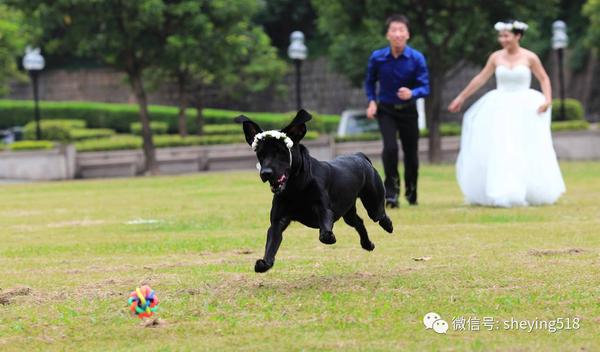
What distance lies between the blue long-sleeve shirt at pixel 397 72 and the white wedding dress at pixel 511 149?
1221 millimetres

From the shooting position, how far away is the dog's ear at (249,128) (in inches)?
292

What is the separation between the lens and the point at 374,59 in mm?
14898

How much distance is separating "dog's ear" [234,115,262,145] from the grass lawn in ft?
3.21

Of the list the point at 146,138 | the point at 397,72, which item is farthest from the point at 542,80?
the point at 146,138

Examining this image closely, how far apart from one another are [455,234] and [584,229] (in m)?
1.28

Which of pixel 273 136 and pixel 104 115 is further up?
pixel 273 136

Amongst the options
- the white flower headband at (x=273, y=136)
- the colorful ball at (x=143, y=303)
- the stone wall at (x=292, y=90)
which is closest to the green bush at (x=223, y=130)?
the stone wall at (x=292, y=90)

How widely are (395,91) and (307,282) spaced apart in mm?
7290

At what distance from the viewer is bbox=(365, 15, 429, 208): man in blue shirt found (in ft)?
47.9

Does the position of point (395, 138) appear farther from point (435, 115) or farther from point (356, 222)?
point (435, 115)

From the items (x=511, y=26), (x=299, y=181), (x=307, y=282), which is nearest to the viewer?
(x=299, y=181)

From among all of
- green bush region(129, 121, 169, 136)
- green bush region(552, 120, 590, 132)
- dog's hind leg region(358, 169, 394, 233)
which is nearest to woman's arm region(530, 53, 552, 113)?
dog's hind leg region(358, 169, 394, 233)

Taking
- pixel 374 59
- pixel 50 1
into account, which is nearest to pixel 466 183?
pixel 374 59

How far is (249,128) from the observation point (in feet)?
24.5
